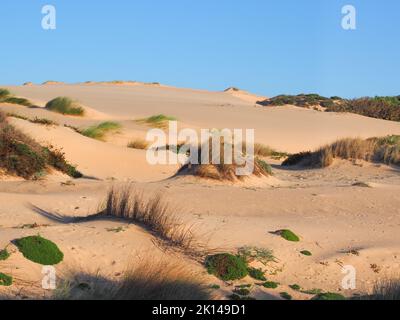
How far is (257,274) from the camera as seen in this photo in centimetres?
708

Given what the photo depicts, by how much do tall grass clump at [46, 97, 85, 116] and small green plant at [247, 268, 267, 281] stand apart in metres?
20.0

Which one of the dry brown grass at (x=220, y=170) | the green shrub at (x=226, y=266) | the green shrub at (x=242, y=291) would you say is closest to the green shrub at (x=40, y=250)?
the green shrub at (x=226, y=266)

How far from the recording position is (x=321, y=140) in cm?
2727

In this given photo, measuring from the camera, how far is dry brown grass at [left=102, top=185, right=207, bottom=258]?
7426 millimetres

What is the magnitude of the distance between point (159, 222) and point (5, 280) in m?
2.32

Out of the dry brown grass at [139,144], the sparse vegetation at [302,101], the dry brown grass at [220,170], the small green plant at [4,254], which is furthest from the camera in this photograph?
the sparse vegetation at [302,101]

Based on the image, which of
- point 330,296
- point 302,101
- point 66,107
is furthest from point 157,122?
point 302,101

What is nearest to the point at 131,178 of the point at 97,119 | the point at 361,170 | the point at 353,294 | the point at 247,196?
the point at 247,196

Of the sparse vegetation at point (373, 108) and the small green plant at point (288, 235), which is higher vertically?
the small green plant at point (288, 235)

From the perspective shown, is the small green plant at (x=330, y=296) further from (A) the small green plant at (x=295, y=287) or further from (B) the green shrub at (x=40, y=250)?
(B) the green shrub at (x=40, y=250)

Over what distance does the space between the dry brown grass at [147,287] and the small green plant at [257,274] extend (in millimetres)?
1146

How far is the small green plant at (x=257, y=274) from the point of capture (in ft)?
23.2

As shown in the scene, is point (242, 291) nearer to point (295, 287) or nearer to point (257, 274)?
point (257, 274)

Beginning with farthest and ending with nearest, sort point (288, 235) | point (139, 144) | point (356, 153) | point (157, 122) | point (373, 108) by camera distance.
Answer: point (373, 108), point (157, 122), point (139, 144), point (356, 153), point (288, 235)
